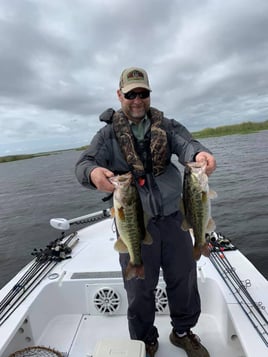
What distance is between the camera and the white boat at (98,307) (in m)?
3.74

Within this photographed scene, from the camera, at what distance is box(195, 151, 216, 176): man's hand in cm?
275

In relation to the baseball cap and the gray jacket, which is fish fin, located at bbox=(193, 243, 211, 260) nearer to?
the gray jacket

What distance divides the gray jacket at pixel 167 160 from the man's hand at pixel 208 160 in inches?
8.4

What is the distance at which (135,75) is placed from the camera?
125 inches

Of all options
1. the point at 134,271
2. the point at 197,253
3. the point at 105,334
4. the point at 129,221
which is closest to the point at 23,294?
the point at 105,334

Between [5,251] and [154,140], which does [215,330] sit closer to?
[154,140]

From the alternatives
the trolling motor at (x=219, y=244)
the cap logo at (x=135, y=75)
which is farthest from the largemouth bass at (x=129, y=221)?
the trolling motor at (x=219, y=244)

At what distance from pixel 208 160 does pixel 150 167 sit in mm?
734

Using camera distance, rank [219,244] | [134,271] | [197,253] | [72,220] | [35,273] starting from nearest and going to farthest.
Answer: [134,271], [197,253], [35,273], [219,244], [72,220]

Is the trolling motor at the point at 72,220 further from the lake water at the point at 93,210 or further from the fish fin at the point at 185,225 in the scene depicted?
the lake water at the point at 93,210

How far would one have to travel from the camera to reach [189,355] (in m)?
3.70

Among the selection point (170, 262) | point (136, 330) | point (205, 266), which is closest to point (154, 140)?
point (170, 262)

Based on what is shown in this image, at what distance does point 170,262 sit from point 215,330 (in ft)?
5.57

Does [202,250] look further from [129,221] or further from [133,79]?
[133,79]
